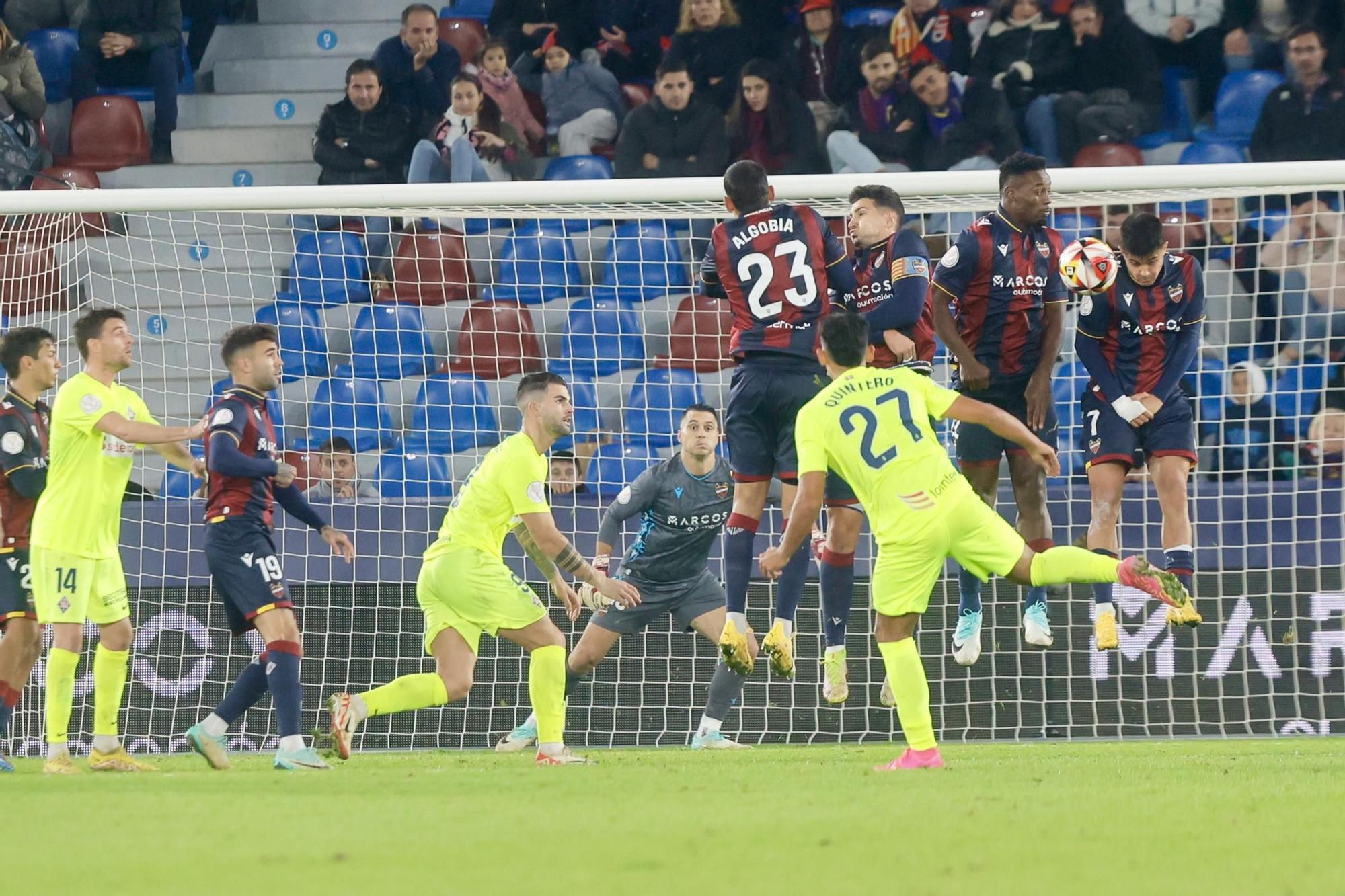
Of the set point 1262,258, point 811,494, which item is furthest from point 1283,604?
point 811,494

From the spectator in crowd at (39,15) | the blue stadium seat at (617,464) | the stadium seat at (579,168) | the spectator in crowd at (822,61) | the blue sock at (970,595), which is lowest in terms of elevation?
the blue sock at (970,595)

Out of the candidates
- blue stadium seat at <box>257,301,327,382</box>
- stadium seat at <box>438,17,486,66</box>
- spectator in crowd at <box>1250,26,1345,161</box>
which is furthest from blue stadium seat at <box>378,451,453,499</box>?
spectator in crowd at <box>1250,26,1345,161</box>

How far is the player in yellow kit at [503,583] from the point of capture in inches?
326

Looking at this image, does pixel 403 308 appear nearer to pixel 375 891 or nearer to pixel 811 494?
pixel 811 494

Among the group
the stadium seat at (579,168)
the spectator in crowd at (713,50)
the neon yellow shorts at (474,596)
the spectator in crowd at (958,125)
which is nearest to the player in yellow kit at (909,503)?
the neon yellow shorts at (474,596)

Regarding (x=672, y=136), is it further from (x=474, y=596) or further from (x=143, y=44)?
(x=474, y=596)

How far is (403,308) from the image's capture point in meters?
12.1

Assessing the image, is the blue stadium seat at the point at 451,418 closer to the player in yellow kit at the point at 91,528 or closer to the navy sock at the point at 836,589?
the player in yellow kit at the point at 91,528

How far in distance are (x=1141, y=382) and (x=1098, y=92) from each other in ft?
19.2

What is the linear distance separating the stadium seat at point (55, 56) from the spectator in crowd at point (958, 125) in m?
7.54

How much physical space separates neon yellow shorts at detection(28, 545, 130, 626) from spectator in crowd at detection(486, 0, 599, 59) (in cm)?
790

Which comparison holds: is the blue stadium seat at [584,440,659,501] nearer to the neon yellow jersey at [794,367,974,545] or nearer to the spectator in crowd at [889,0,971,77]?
the neon yellow jersey at [794,367,974,545]

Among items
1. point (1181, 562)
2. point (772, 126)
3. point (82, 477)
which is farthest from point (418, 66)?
point (1181, 562)

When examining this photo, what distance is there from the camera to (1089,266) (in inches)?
321
